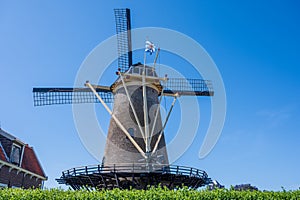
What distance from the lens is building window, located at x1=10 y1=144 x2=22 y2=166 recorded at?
1521cm

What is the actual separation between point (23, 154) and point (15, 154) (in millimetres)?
1465

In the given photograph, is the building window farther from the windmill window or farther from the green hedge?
the green hedge

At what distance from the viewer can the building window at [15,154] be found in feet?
49.9

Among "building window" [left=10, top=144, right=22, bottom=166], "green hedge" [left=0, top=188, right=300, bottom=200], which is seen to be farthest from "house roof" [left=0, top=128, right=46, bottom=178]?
"green hedge" [left=0, top=188, right=300, bottom=200]

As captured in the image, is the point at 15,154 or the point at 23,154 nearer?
the point at 15,154

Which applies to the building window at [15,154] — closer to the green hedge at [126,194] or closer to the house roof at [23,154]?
the house roof at [23,154]

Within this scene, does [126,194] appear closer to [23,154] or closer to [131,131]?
[131,131]

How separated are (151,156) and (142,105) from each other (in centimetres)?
313

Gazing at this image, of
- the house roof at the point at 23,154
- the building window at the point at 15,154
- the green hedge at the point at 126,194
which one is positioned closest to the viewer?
the green hedge at the point at 126,194

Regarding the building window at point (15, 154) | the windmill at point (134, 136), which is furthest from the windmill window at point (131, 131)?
the building window at point (15, 154)

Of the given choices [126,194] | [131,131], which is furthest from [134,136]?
[126,194]

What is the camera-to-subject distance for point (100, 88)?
17.5 meters

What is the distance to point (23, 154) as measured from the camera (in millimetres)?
17156

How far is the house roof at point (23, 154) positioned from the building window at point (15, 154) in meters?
0.19
